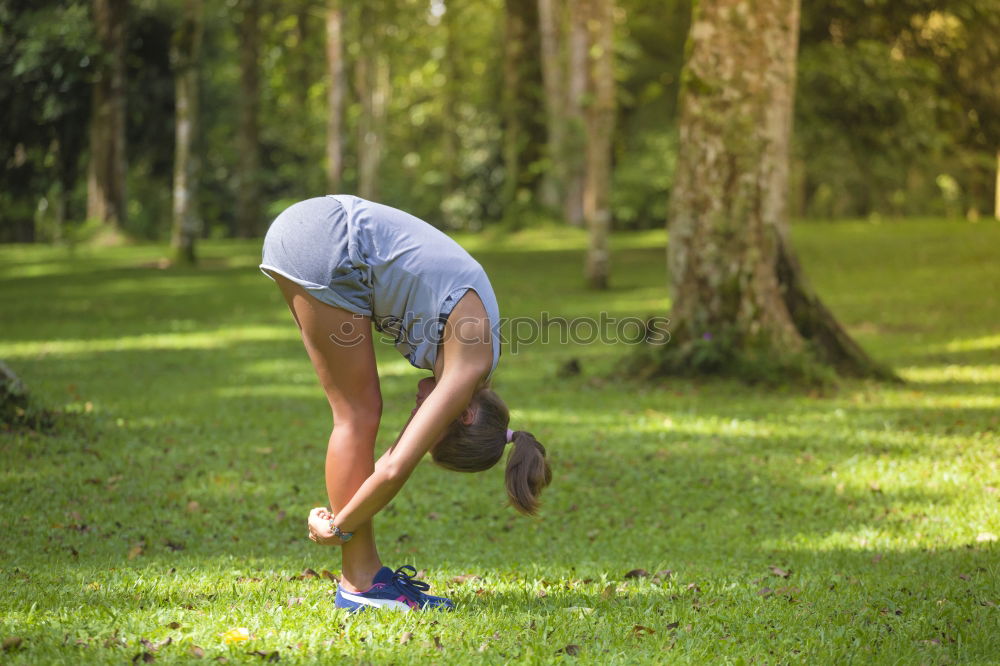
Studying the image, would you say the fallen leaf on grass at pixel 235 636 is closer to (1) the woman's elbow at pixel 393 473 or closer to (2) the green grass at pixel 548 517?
(2) the green grass at pixel 548 517

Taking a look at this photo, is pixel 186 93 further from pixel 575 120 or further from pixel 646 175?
pixel 646 175

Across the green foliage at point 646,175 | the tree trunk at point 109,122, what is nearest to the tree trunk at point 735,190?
the tree trunk at point 109,122

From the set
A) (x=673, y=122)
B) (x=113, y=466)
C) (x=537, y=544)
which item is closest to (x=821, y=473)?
(x=537, y=544)

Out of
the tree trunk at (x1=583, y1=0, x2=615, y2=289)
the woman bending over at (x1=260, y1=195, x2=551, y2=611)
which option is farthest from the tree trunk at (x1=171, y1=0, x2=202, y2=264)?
the woman bending over at (x1=260, y1=195, x2=551, y2=611)

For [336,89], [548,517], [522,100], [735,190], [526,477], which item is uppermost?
[522,100]

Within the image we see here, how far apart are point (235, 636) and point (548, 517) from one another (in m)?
3.89

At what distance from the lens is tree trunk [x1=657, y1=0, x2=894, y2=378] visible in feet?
38.0

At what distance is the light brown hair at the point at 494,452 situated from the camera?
161 inches

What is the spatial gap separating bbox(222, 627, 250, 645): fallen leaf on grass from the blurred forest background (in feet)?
55.4

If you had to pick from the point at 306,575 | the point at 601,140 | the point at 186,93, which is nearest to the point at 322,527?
the point at 306,575

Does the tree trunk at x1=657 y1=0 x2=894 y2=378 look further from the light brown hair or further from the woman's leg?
the woman's leg

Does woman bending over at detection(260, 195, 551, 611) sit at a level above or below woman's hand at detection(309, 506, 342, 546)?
above

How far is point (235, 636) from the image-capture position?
12.9ft

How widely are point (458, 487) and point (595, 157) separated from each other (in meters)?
13.4
